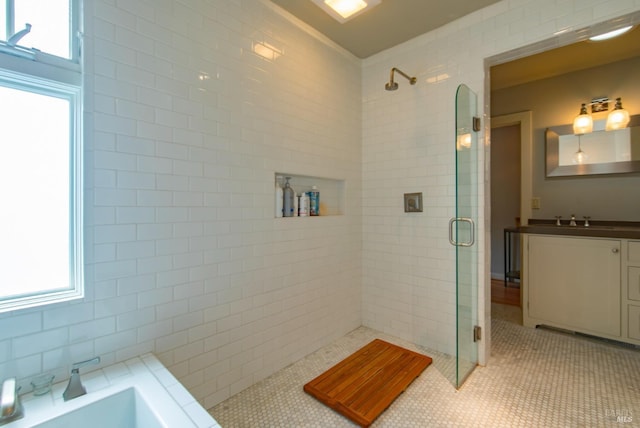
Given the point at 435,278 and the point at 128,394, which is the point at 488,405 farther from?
the point at 128,394

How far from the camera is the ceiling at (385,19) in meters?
2.03

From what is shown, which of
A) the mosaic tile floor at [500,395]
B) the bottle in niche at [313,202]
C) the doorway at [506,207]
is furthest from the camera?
the doorway at [506,207]

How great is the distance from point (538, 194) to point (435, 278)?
2.08 m

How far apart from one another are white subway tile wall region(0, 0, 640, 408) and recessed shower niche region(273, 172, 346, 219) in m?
0.07

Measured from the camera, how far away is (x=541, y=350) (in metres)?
2.35

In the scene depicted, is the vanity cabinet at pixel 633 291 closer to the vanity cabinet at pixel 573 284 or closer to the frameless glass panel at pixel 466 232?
the vanity cabinet at pixel 573 284

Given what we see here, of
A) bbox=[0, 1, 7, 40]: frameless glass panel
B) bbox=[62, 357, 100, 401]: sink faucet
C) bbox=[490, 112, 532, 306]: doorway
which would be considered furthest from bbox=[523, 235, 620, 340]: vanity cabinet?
bbox=[0, 1, 7, 40]: frameless glass panel

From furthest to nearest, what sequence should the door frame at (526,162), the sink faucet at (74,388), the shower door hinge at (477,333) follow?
the door frame at (526,162) → the shower door hinge at (477,333) → the sink faucet at (74,388)

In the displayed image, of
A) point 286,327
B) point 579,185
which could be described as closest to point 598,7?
point 579,185

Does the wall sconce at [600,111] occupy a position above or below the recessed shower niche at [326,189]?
above

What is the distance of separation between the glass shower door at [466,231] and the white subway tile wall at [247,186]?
148mm

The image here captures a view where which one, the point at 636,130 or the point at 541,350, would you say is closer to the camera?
the point at 541,350

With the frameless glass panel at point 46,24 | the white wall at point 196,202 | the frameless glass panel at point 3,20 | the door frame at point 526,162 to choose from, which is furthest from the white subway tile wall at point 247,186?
the door frame at point 526,162

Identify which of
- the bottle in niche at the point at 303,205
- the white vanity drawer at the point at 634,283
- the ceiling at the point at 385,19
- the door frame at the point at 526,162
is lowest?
the white vanity drawer at the point at 634,283
